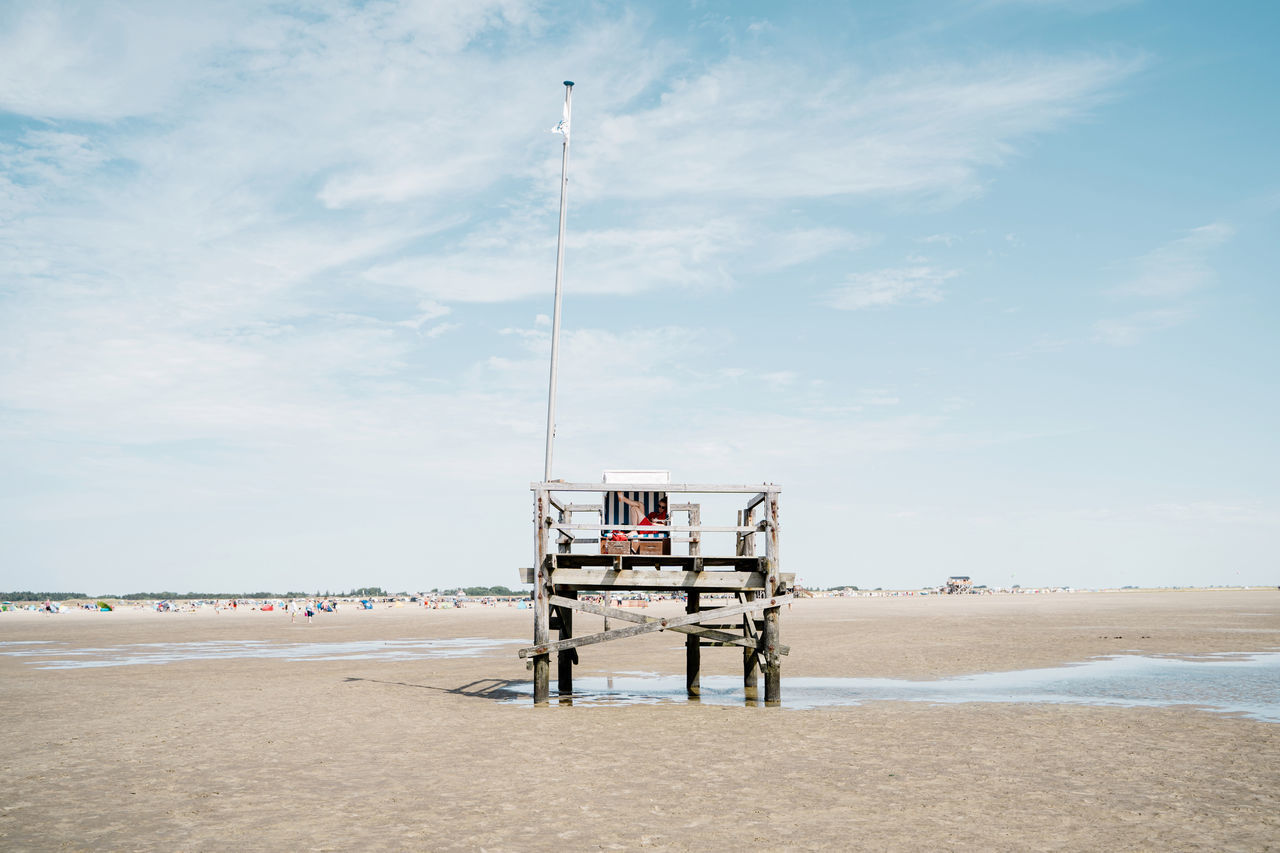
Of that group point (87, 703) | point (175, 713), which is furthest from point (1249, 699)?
point (87, 703)

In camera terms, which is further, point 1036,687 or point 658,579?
point 1036,687

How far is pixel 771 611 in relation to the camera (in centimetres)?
1830

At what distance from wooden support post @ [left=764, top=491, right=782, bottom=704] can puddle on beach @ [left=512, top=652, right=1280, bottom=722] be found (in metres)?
0.53

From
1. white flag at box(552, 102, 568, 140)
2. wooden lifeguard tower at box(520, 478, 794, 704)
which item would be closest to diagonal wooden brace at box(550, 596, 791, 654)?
wooden lifeguard tower at box(520, 478, 794, 704)

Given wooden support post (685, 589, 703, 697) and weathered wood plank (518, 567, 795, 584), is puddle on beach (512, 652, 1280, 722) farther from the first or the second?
weathered wood plank (518, 567, 795, 584)

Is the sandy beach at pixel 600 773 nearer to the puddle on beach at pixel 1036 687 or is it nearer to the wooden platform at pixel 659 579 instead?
the puddle on beach at pixel 1036 687

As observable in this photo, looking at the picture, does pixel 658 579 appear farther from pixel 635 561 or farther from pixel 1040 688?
pixel 1040 688

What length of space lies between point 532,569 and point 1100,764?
11.1 metres

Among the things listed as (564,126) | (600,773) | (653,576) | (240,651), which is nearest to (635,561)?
(653,576)

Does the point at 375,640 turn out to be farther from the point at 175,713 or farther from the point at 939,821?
the point at 939,821

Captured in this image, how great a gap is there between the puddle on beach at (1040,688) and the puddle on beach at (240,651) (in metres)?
12.7

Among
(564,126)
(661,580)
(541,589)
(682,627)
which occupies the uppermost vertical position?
Result: (564,126)

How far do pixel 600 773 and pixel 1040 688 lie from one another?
43.1ft

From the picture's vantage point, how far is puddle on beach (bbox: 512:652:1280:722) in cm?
1809
